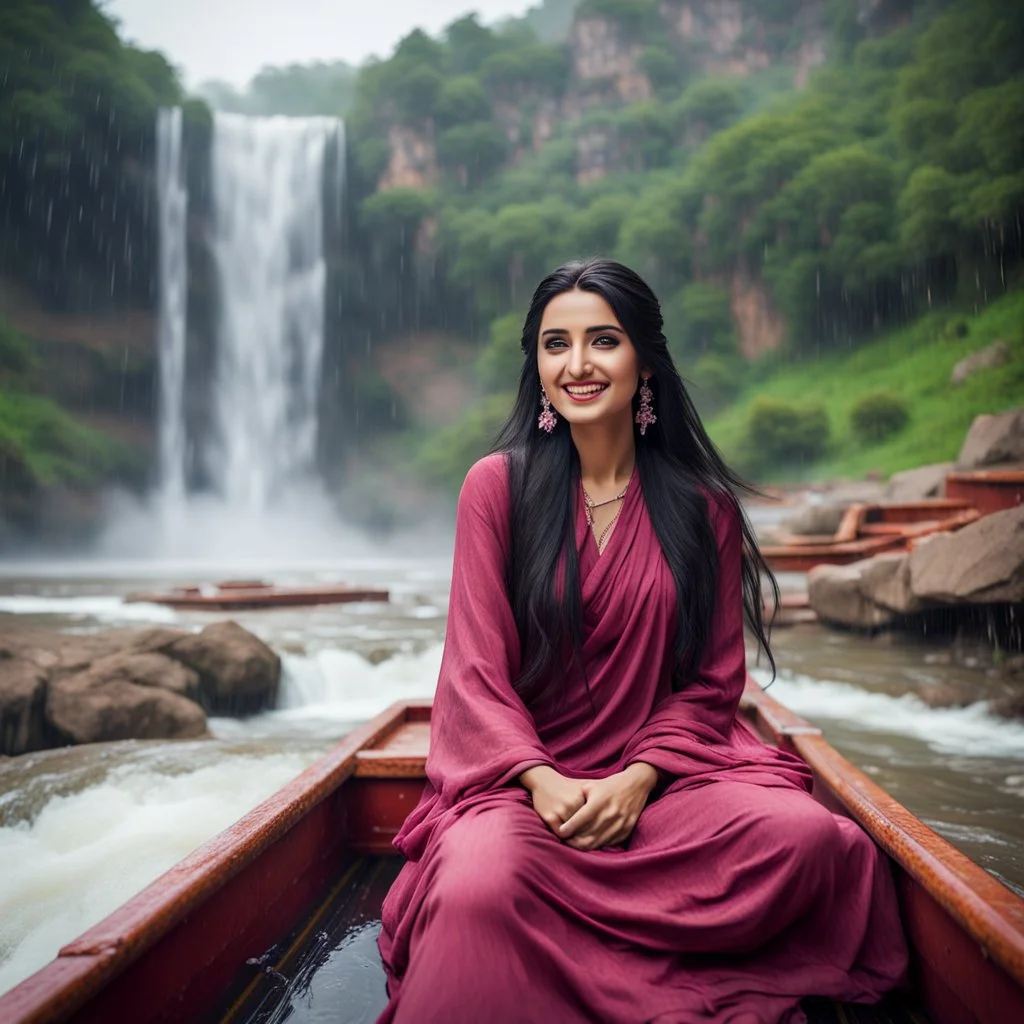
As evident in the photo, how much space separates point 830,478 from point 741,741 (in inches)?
881

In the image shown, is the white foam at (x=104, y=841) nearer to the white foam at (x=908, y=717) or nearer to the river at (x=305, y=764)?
the river at (x=305, y=764)

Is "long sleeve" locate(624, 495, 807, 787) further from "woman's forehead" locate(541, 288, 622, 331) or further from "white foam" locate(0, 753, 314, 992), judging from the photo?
"white foam" locate(0, 753, 314, 992)

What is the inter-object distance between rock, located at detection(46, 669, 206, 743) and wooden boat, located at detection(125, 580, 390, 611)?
6.03 metres

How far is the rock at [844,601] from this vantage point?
8516 mm

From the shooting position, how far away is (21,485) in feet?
78.2

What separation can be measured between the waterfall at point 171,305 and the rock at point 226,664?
22.4m

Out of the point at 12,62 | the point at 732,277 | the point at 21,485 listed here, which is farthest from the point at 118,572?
the point at 732,277

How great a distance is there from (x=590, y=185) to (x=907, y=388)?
17.4 meters

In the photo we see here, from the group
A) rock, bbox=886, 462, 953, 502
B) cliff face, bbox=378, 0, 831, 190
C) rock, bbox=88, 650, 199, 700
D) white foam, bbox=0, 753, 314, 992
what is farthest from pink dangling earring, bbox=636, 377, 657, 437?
cliff face, bbox=378, 0, 831, 190

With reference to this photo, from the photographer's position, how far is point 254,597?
11.8 metres

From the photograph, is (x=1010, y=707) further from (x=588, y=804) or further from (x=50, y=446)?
(x=50, y=446)

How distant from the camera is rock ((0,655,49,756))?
542cm

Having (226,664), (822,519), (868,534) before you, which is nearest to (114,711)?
(226,664)

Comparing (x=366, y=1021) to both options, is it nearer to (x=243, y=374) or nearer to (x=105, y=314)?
(x=243, y=374)
